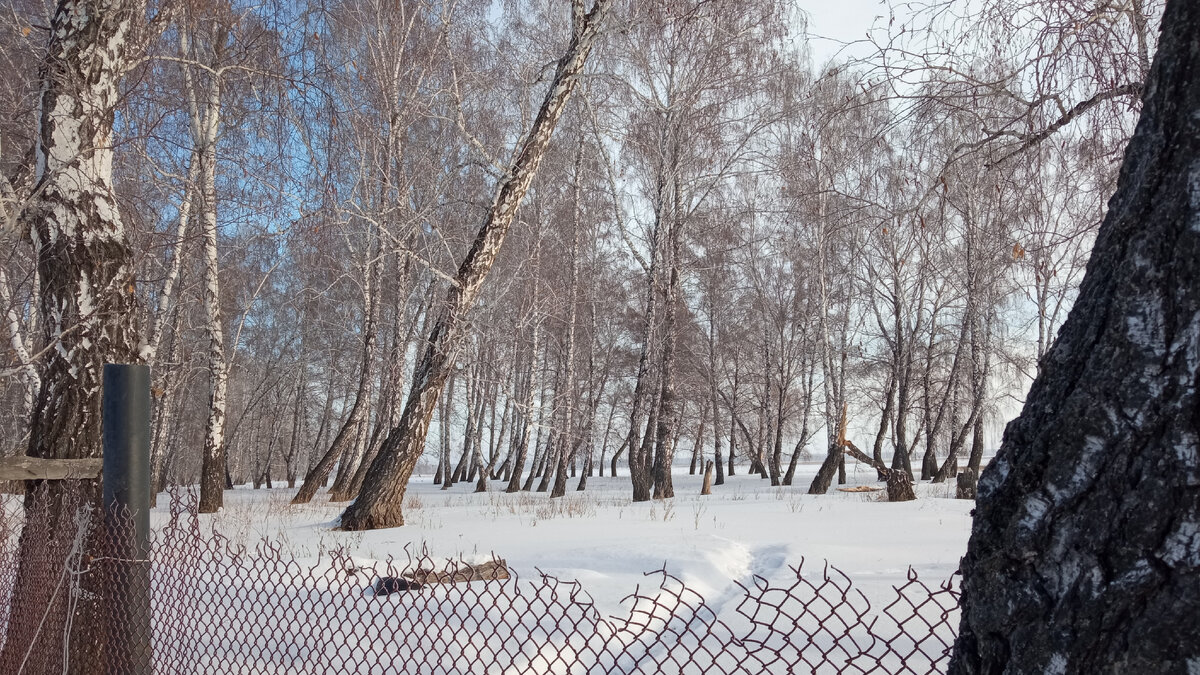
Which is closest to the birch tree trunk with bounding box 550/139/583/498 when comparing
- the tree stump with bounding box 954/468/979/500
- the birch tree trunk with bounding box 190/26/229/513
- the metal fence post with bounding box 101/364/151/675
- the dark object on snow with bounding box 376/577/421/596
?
the birch tree trunk with bounding box 190/26/229/513

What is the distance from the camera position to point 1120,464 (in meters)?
1.12

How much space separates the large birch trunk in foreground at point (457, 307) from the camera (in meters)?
7.49

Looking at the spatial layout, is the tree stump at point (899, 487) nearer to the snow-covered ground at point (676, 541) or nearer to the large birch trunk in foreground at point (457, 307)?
the snow-covered ground at point (676, 541)

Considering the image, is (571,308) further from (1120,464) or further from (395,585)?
(1120,464)

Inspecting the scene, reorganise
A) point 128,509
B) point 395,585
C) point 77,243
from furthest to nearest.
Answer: point 395,585, point 77,243, point 128,509

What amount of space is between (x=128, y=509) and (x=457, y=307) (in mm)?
4688

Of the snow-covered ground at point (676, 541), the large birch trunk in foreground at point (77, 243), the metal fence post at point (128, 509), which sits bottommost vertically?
the snow-covered ground at point (676, 541)

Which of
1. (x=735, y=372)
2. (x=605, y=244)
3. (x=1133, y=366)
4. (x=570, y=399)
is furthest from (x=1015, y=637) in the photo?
(x=735, y=372)

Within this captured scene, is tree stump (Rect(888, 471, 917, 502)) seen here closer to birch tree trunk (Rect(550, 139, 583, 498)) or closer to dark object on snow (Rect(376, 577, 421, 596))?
birch tree trunk (Rect(550, 139, 583, 498))

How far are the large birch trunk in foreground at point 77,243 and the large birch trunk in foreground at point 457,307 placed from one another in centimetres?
396

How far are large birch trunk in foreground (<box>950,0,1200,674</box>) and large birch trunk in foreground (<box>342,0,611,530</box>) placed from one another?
21.7 feet

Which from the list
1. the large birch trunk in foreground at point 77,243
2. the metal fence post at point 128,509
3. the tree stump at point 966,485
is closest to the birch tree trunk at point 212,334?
the large birch trunk in foreground at point 77,243

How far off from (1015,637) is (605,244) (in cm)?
2057

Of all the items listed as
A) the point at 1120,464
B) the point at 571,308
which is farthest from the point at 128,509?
the point at 571,308
